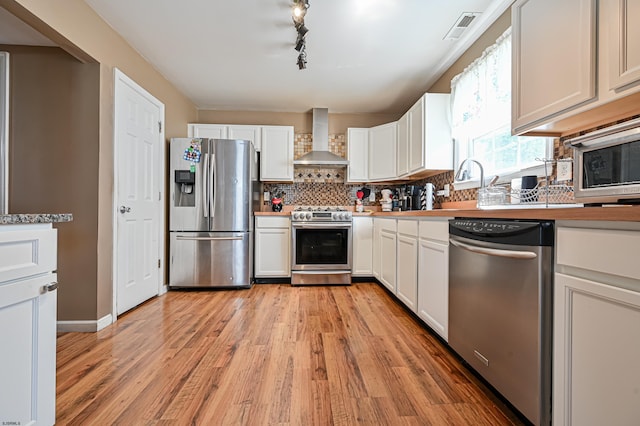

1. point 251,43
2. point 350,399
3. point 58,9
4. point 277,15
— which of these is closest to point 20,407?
point 350,399

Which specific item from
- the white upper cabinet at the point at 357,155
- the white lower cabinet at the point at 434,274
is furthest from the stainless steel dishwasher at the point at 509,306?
the white upper cabinet at the point at 357,155

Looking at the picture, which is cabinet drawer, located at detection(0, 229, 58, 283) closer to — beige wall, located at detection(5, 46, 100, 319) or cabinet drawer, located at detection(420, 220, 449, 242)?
beige wall, located at detection(5, 46, 100, 319)

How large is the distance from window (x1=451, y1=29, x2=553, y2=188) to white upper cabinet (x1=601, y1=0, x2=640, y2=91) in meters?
0.69

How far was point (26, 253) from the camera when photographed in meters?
0.98

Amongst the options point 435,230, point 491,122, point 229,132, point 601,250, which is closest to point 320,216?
point 229,132

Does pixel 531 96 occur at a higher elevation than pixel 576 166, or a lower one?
higher

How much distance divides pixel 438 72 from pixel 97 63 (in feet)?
9.94

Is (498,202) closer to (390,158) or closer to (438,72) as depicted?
(438,72)

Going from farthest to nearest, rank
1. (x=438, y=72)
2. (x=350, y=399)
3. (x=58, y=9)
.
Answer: (x=438, y=72) → (x=58, y=9) → (x=350, y=399)

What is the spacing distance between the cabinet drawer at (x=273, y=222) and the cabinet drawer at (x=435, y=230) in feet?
6.17

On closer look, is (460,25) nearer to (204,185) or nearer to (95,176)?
(204,185)

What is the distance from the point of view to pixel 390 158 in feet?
12.9

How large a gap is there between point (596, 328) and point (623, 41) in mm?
1048

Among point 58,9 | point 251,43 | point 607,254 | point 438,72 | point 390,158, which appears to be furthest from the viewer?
point 390,158
